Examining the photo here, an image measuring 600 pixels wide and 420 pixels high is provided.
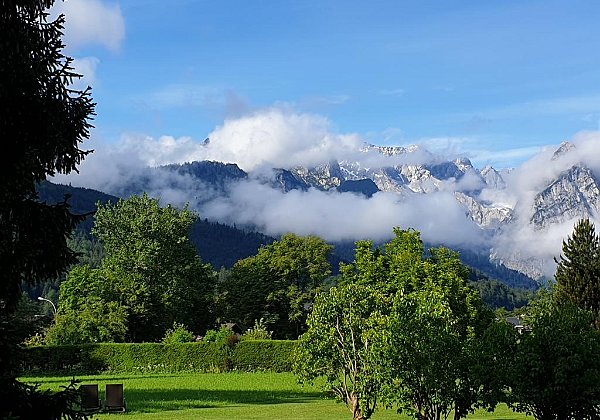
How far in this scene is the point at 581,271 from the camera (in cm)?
3006

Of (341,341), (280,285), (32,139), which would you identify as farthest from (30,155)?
(280,285)

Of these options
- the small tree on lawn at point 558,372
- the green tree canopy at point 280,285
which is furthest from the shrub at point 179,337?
the small tree on lawn at point 558,372

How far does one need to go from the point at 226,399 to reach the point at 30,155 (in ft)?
86.3

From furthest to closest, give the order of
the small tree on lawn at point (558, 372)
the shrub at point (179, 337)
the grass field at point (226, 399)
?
the shrub at point (179, 337)
the grass field at point (226, 399)
the small tree on lawn at point (558, 372)

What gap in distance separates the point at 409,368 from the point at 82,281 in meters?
54.5

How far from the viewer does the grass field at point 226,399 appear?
25.8m

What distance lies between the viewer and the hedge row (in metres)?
51.6

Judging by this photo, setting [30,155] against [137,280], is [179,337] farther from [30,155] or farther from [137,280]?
[30,155]

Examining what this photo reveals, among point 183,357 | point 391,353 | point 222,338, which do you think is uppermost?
point 391,353

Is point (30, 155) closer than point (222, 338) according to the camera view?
Yes

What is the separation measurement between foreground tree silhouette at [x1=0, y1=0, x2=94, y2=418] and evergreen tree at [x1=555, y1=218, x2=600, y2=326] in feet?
84.3

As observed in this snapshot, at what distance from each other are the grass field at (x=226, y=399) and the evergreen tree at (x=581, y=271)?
5698 mm

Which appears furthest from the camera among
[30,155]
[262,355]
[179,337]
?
[179,337]

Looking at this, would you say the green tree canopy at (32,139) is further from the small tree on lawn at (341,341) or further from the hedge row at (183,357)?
the hedge row at (183,357)
